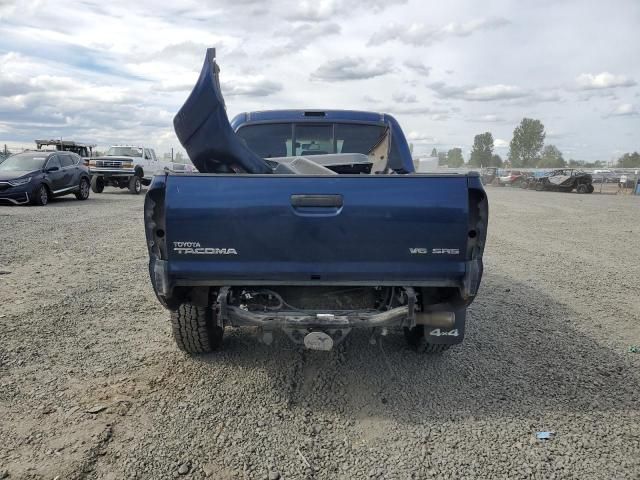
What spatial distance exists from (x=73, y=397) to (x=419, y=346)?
2752 mm

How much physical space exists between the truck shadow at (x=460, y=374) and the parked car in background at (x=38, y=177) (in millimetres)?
13244

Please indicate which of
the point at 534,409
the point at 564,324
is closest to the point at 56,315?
the point at 534,409

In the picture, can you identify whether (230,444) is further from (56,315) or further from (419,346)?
(56,315)

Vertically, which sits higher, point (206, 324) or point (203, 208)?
point (203, 208)

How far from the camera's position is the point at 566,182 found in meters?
32.6

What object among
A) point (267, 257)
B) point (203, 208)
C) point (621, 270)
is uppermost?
point (203, 208)


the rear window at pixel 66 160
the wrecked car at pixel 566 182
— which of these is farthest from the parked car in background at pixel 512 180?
the rear window at pixel 66 160

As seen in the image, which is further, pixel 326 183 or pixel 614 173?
pixel 614 173

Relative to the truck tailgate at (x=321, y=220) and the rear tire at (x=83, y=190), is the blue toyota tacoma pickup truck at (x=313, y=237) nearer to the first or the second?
the truck tailgate at (x=321, y=220)

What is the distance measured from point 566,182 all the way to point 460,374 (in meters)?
33.0

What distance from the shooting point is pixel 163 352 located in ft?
13.9

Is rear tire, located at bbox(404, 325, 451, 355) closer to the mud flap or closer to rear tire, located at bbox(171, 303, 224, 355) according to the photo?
the mud flap

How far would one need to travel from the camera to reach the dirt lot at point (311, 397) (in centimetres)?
277

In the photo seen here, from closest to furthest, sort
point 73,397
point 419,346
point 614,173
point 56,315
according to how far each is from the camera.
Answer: point 73,397, point 419,346, point 56,315, point 614,173
